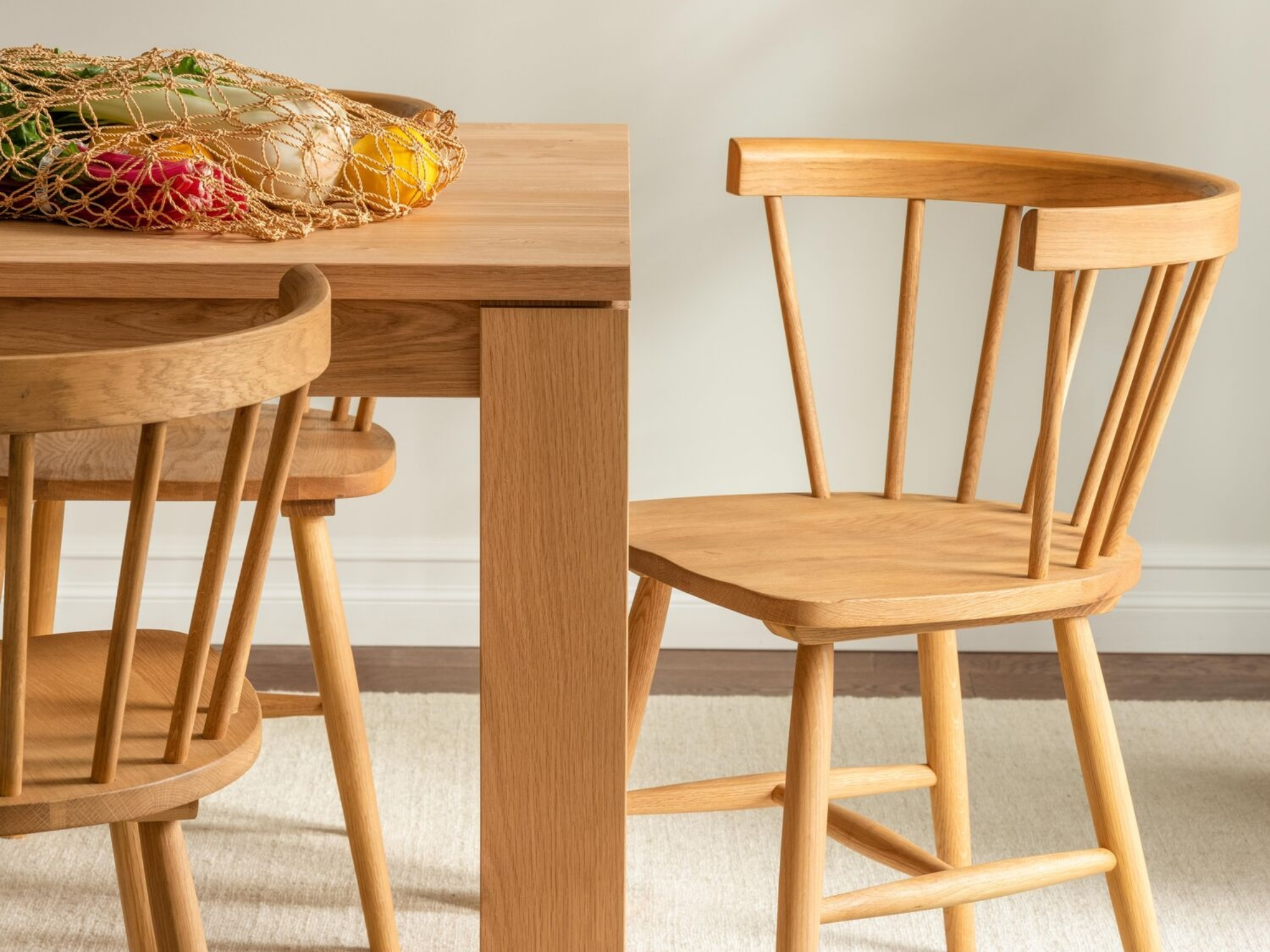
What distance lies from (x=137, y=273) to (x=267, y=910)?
88 centimetres

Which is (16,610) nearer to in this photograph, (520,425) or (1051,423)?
(520,425)

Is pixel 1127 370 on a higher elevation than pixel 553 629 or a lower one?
higher

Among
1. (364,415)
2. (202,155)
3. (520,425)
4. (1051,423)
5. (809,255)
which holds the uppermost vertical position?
(809,255)

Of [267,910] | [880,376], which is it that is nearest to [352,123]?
[267,910]

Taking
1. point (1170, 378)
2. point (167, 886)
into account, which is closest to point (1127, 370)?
point (1170, 378)

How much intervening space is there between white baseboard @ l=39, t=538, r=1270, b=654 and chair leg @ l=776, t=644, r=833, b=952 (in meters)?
1.07

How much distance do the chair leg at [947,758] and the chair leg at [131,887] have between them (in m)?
0.74

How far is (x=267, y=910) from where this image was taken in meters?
1.59

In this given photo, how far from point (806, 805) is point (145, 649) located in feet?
1.73

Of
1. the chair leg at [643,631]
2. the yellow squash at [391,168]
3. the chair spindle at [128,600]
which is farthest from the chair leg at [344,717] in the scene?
the chair spindle at [128,600]

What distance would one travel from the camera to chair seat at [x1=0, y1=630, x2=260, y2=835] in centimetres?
89

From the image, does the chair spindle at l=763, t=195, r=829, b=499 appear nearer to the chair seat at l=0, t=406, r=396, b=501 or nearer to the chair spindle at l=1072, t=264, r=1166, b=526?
the chair spindle at l=1072, t=264, r=1166, b=526

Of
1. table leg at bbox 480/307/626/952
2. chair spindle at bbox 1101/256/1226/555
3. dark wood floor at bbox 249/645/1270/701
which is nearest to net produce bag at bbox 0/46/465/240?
table leg at bbox 480/307/626/952

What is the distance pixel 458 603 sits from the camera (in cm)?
227
